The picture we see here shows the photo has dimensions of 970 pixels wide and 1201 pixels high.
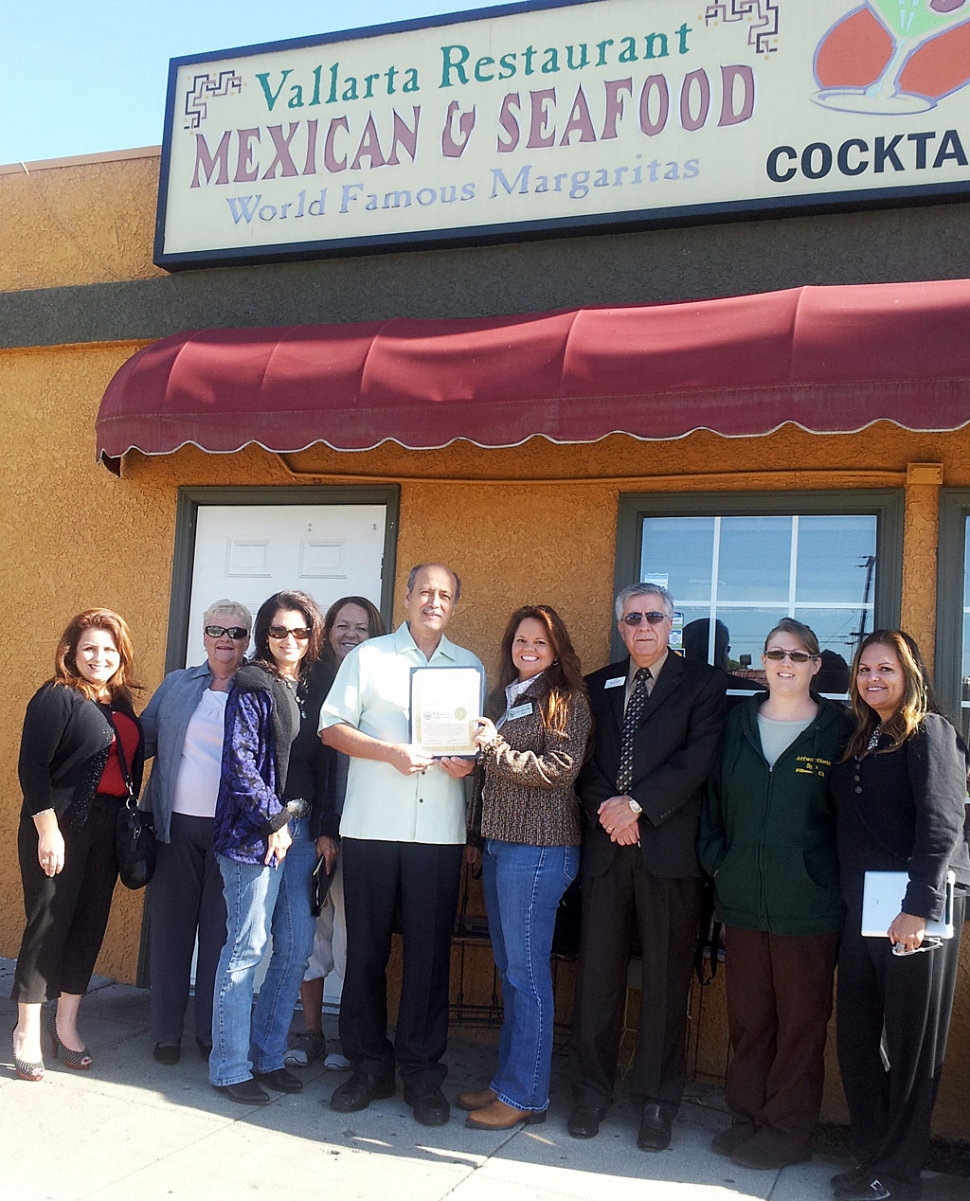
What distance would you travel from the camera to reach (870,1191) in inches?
142

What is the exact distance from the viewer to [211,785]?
4.61m

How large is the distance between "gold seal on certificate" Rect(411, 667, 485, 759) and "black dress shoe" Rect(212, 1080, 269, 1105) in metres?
1.45

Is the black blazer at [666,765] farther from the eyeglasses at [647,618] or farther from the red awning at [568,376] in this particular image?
the red awning at [568,376]

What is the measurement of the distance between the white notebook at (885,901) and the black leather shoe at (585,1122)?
121 centimetres

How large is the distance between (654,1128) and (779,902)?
95cm

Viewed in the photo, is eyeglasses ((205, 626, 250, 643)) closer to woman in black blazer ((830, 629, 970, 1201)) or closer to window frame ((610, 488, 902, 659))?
window frame ((610, 488, 902, 659))

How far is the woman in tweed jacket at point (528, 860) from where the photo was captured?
4027mm

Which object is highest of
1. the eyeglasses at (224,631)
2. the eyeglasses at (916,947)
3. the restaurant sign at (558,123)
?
the restaurant sign at (558,123)

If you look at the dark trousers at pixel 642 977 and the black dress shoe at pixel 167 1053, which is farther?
the black dress shoe at pixel 167 1053

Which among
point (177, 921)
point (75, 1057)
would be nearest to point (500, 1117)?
point (177, 921)

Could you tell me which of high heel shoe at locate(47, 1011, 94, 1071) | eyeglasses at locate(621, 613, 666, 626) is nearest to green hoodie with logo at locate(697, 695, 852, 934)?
eyeglasses at locate(621, 613, 666, 626)

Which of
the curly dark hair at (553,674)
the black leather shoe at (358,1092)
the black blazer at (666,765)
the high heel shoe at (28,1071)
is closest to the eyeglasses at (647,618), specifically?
the black blazer at (666,765)

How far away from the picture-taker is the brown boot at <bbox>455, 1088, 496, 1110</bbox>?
4172 millimetres

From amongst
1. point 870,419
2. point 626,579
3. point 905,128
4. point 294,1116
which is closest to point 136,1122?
point 294,1116
